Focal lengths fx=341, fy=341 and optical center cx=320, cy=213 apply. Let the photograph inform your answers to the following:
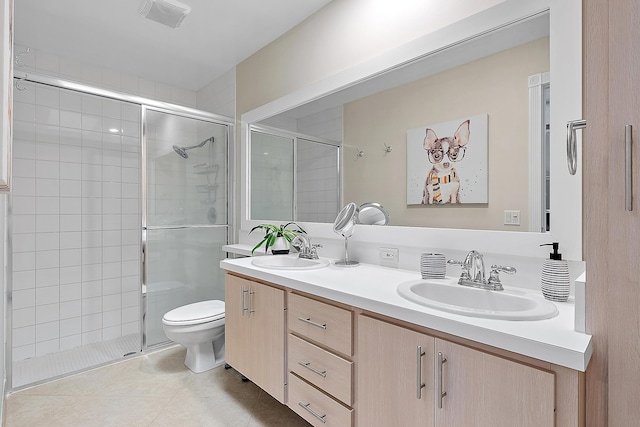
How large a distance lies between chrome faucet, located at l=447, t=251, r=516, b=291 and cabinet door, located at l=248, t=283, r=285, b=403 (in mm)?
793

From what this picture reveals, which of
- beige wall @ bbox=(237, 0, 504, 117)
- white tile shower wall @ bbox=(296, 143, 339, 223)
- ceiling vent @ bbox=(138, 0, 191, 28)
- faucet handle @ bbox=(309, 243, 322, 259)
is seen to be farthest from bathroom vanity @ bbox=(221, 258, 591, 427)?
ceiling vent @ bbox=(138, 0, 191, 28)

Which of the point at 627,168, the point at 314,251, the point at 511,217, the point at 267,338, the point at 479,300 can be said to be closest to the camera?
the point at 627,168

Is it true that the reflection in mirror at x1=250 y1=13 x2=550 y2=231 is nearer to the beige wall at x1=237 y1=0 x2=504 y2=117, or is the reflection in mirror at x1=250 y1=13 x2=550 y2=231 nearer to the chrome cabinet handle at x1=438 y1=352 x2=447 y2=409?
the beige wall at x1=237 y1=0 x2=504 y2=117

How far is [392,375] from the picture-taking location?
3.64 ft

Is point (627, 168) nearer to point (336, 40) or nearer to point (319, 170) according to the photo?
point (319, 170)

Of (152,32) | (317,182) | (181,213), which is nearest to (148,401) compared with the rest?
(181,213)

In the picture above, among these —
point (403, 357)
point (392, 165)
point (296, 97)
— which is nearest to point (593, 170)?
point (403, 357)

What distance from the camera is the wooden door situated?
0.77 m

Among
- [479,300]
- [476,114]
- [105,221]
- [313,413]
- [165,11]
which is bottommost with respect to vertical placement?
[313,413]

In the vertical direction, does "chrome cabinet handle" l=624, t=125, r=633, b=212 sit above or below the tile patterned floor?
above

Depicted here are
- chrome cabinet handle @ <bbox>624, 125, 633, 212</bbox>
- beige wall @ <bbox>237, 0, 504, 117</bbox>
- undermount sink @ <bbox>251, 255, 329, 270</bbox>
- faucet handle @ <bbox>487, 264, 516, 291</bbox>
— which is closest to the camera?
chrome cabinet handle @ <bbox>624, 125, 633, 212</bbox>

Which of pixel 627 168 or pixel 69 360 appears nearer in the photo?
pixel 627 168

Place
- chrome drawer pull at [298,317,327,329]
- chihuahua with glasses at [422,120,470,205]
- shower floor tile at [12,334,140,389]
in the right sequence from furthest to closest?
shower floor tile at [12,334,140,389] → chihuahua with glasses at [422,120,470,205] → chrome drawer pull at [298,317,327,329]

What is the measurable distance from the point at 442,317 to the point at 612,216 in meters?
0.48
